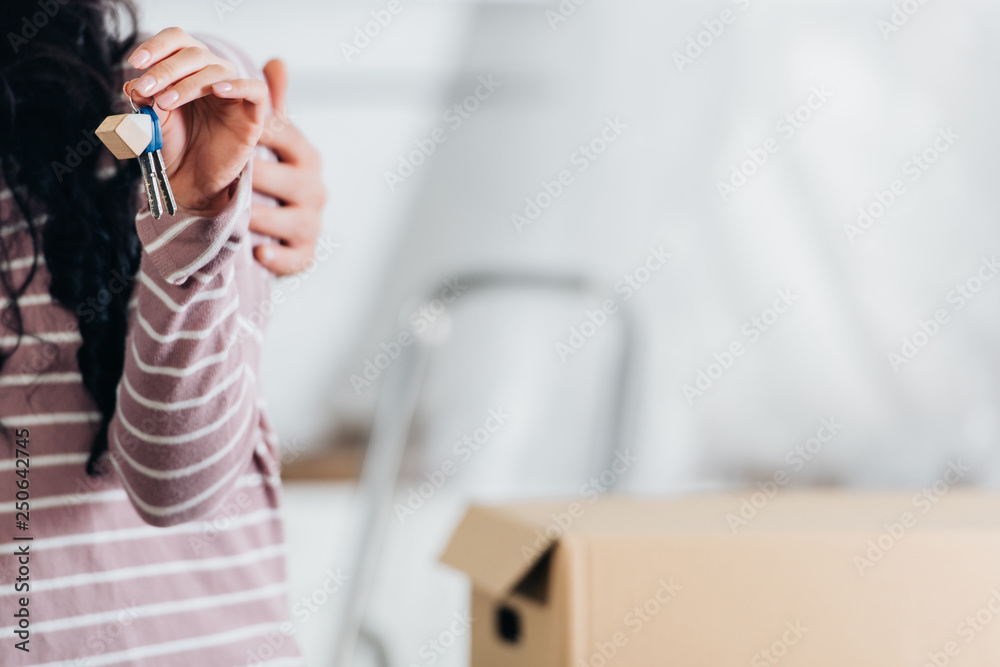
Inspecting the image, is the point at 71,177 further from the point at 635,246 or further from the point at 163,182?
the point at 635,246

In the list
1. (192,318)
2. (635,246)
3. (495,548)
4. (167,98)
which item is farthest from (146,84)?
(635,246)

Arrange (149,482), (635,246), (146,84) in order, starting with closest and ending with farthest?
(146,84) → (149,482) → (635,246)

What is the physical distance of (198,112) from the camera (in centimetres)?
43

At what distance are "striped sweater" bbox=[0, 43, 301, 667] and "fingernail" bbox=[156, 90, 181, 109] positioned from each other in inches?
2.1

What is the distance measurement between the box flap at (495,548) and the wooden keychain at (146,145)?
11.9 inches

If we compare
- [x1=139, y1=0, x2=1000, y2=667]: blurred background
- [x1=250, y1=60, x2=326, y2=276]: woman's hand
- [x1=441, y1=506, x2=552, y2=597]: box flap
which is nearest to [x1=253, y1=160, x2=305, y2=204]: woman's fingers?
[x1=250, y1=60, x2=326, y2=276]: woman's hand

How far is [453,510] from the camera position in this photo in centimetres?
173

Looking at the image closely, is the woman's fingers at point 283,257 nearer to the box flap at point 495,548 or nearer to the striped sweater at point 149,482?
the striped sweater at point 149,482

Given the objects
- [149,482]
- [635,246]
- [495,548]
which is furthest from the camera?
[635,246]

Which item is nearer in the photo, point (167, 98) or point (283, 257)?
point (167, 98)

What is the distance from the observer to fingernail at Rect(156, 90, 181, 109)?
381 millimetres

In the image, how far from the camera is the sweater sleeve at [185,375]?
0.42 meters

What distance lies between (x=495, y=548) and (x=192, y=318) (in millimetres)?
275

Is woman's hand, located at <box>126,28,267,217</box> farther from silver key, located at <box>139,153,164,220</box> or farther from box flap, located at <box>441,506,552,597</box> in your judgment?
box flap, located at <box>441,506,552,597</box>
